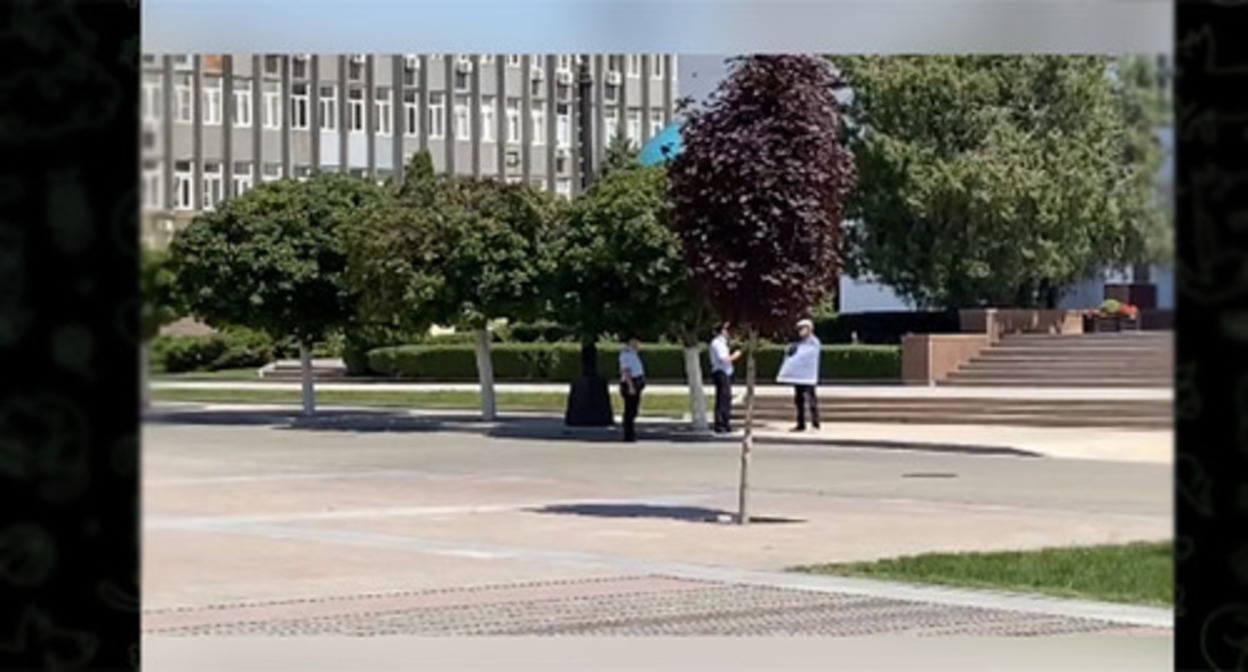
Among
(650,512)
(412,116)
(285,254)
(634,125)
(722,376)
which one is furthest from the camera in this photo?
(634,125)

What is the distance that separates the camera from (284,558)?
10.3 metres

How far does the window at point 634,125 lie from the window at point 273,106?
1337 cm

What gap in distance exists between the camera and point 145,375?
4.65 metres

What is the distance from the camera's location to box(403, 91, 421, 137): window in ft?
128

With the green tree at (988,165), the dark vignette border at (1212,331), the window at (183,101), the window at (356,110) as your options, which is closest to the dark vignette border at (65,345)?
the window at (183,101)

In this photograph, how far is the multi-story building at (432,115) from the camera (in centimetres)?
2959

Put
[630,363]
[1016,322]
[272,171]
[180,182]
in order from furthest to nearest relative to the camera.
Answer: [272,171] → [1016,322] → [630,363] → [180,182]

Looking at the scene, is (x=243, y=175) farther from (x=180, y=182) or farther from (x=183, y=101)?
(x=183, y=101)


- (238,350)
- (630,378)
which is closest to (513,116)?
(238,350)

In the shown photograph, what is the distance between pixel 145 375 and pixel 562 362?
88.1ft

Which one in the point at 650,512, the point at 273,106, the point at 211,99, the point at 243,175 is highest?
the point at 273,106

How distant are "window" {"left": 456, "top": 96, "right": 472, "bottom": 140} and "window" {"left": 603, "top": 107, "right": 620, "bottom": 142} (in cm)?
343

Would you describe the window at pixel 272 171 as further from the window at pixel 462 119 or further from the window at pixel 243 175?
the window at pixel 462 119

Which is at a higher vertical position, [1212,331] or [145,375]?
[1212,331]
